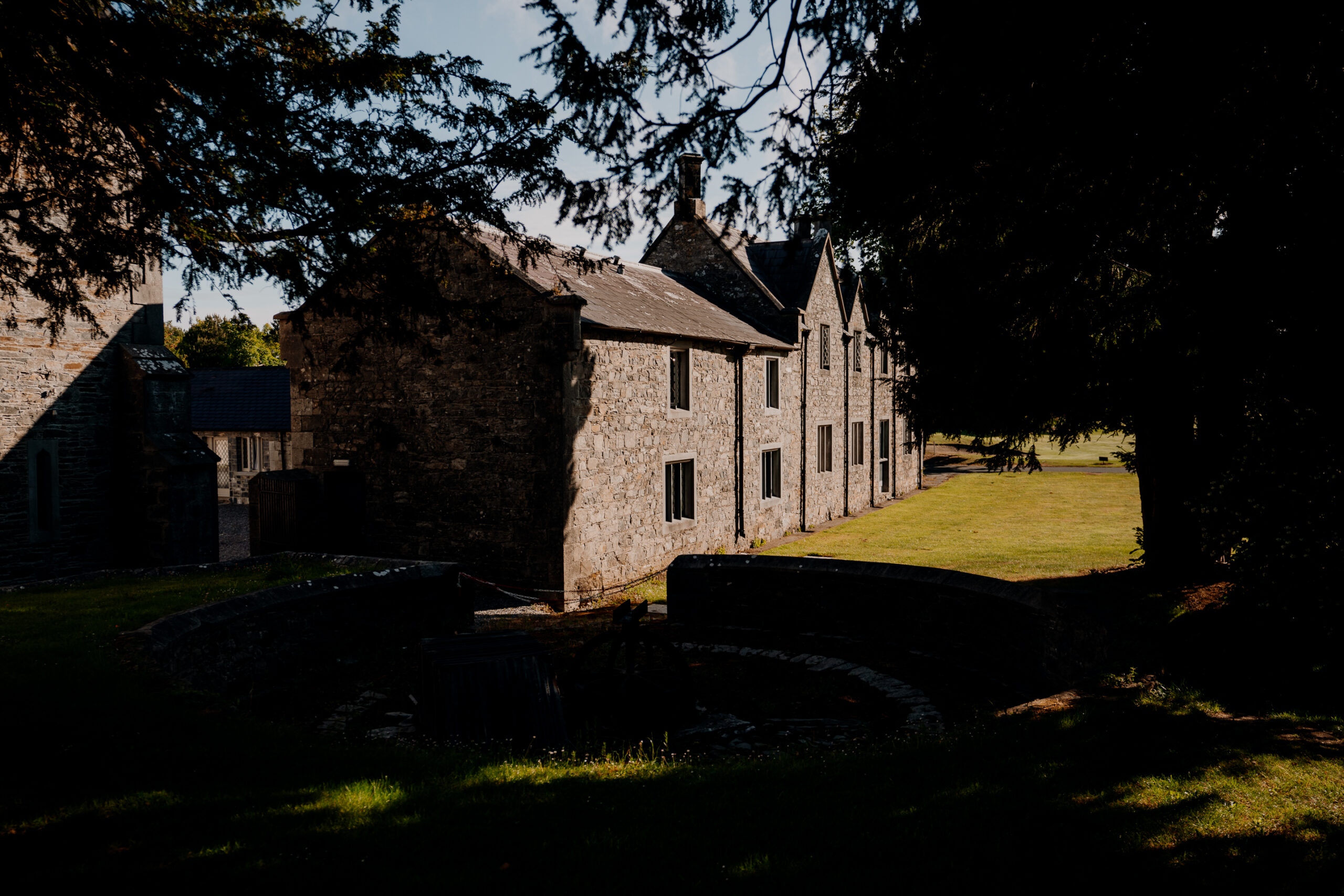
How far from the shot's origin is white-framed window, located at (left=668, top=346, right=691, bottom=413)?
1862 centimetres

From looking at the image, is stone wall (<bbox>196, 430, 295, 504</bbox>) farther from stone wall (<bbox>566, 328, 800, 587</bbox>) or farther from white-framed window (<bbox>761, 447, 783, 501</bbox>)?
stone wall (<bbox>566, 328, 800, 587</bbox>)

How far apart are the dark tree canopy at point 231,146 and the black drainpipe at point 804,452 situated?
19.1 m

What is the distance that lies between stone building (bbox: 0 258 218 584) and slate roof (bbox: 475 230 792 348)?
729 cm

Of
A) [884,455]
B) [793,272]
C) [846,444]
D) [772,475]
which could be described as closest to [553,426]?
[772,475]

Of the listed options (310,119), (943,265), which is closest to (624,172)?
(310,119)

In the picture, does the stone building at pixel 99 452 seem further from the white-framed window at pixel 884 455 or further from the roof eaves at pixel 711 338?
the white-framed window at pixel 884 455

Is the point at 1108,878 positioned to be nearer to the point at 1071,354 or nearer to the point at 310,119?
the point at 310,119

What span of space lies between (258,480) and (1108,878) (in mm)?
16945

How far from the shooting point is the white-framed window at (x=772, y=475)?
23.1m

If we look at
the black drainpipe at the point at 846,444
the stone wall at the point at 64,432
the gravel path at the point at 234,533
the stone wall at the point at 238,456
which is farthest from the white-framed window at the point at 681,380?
the stone wall at the point at 238,456

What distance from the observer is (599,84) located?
5738mm

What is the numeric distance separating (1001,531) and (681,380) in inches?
452

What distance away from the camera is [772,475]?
23.6 metres

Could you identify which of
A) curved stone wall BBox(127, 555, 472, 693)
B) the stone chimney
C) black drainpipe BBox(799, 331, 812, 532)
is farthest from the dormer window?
the stone chimney
